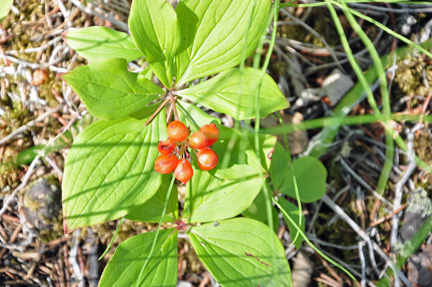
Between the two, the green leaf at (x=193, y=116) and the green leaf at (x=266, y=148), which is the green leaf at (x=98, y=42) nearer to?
the green leaf at (x=193, y=116)

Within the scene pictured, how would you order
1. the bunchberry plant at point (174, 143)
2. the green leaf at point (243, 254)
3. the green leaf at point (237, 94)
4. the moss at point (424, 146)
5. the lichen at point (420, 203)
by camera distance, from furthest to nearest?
the moss at point (424, 146), the lichen at point (420, 203), the green leaf at point (243, 254), the green leaf at point (237, 94), the bunchberry plant at point (174, 143)

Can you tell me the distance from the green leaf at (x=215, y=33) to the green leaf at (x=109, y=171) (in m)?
0.39

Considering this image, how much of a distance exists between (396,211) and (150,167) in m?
2.19

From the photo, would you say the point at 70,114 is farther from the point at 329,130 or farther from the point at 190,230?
the point at 329,130

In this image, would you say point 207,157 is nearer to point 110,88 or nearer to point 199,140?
point 199,140

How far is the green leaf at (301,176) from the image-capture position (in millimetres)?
2756

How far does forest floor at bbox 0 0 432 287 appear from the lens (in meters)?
2.84

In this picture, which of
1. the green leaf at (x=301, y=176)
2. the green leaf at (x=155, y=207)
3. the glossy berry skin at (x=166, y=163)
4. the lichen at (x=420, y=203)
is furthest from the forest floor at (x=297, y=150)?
the glossy berry skin at (x=166, y=163)

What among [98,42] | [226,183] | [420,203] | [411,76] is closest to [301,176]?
[226,183]

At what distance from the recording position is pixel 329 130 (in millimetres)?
3039

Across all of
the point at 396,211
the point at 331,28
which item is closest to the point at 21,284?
the point at 396,211

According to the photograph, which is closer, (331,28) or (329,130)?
(329,130)

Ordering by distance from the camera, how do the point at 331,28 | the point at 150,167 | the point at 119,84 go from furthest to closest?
1. the point at 331,28
2. the point at 150,167
3. the point at 119,84

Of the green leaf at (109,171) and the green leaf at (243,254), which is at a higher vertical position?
the green leaf at (109,171)
